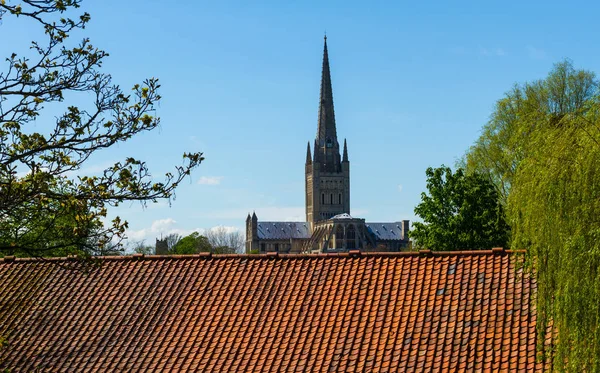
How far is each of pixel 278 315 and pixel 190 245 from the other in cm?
10499

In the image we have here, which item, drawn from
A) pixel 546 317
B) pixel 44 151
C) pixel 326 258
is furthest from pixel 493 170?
pixel 44 151

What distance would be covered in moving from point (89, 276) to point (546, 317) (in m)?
10.9

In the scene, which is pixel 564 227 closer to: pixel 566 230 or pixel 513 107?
pixel 566 230

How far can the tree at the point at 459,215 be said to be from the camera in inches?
1714

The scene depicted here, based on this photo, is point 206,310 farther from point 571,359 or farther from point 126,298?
point 571,359

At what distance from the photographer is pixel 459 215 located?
145ft

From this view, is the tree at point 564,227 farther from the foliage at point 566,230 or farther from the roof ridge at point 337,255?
the roof ridge at point 337,255

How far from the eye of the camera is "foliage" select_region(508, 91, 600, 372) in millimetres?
16766

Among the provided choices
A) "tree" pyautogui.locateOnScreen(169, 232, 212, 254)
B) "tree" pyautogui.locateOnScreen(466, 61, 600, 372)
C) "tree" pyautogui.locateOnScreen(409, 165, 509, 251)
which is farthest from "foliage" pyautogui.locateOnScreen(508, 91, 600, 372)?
"tree" pyautogui.locateOnScreen(169, 232, 212, 254)

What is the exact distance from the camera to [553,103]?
52375 millimetres

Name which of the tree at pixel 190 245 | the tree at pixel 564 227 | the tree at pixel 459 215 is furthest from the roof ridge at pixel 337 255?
the tree at pixel 190 245

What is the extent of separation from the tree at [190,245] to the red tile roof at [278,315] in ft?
312

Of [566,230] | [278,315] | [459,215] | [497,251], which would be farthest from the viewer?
[459,215]

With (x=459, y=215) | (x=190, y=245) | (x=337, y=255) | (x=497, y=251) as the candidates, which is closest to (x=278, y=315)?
(x=337, y=255)
